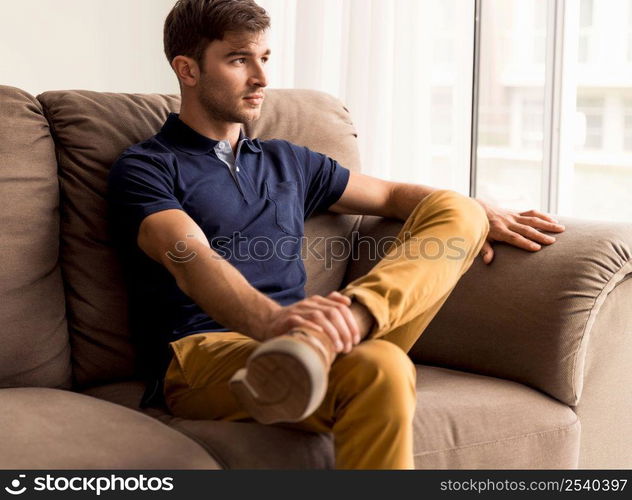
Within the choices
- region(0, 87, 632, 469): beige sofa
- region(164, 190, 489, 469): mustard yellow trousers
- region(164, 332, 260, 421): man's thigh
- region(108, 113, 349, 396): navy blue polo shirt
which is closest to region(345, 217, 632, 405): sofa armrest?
region(0, 87, 632, 469): beige sofa

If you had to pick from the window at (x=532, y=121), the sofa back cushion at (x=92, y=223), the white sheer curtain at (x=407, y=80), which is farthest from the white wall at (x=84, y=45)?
the sofa back cushion at (x=92, y=223)

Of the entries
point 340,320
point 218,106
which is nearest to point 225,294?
point 340,320

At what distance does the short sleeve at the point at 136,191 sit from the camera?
5.57ft

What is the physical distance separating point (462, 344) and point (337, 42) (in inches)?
69.5

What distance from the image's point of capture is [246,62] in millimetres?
1943

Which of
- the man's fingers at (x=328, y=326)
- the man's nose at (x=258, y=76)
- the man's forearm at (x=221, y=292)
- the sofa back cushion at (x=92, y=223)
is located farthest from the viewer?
the man's nose at (x=258, y=76)

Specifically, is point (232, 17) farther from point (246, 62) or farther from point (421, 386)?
point (421, 386)

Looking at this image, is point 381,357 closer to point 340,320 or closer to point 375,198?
point 340,320

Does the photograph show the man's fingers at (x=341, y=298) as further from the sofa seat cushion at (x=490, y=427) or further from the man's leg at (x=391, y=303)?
the sofa seat cushion at (x=490, y=427)

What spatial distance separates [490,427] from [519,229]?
0.47 metres

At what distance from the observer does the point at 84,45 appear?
3.62m

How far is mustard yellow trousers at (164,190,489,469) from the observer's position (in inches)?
53.6

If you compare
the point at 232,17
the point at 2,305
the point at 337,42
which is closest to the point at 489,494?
the point at 2,305

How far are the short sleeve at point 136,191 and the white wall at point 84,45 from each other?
1.90 m
